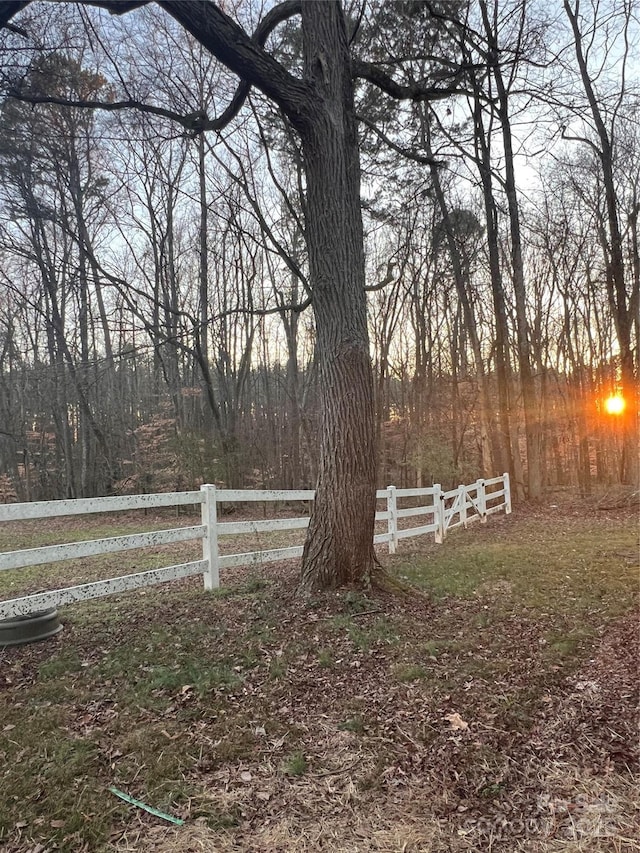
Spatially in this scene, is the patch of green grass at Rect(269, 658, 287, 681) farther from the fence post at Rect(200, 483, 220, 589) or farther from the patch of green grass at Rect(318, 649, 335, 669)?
the fence post at Rect(200, 483, 220, 589)

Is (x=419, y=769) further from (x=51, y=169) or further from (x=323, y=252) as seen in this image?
(x=51, y=169)

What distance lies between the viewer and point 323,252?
498 centimetres

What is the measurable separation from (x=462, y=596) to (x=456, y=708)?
7.43 feet

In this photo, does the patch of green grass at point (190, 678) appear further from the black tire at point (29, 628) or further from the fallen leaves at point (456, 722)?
the fallen leaves at point (456, 722)

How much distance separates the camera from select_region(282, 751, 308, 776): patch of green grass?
2.44m

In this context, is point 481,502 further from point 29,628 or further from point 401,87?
point 29,628

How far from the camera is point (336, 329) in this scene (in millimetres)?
4930

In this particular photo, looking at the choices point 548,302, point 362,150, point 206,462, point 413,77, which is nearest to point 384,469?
point 206,462

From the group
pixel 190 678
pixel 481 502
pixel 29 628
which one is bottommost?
pixel 481 502

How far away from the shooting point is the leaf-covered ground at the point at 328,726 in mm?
2098

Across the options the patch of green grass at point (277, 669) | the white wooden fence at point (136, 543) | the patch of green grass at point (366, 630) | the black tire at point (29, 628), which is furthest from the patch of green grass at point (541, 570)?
the black tire at point (29, 628)

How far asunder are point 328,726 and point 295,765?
14.5 inches

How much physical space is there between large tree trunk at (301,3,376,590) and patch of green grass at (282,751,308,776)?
2.20 metres

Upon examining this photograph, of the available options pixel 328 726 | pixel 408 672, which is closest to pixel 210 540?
pixel 408 672
